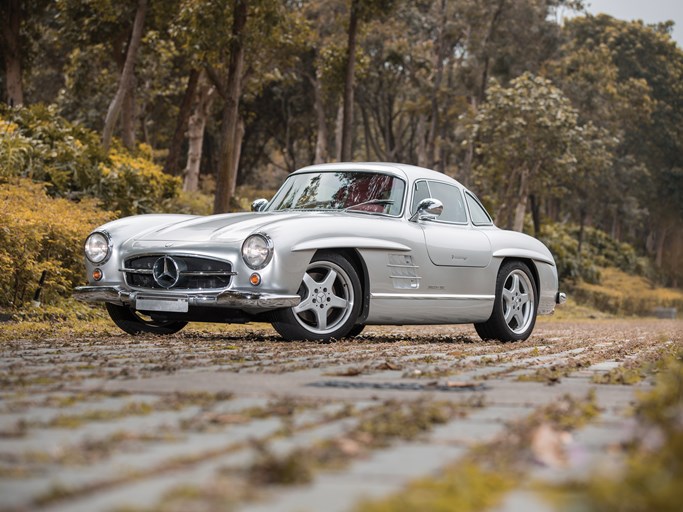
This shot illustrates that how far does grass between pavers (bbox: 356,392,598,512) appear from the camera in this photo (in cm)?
299

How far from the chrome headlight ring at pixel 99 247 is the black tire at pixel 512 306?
4048 millimetres

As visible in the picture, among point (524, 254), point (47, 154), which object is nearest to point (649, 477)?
point (524, 254)

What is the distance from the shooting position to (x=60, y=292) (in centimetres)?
1423

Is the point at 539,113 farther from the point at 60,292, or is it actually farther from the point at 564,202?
the point at 60,292

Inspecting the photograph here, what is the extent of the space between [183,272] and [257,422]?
565 centimetres

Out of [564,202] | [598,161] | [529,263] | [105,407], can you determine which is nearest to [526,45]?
[598,161]

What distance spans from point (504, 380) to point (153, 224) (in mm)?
5069

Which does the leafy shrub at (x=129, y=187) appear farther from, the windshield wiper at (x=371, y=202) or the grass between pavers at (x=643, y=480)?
the grass between pavers at (x=643, y=480)

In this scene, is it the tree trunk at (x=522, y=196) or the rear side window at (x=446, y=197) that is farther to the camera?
the tree trunk at (x=522, y=196)

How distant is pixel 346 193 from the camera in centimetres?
1158

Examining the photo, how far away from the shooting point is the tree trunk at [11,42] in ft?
99.1

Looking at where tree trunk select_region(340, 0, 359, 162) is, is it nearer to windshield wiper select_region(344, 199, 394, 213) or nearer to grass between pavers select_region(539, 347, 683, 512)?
windshield wiper select_region(344, 199, 394, 213)

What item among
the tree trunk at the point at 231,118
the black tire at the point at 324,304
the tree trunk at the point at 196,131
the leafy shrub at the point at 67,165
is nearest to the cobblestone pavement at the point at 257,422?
the black tire at the point at 324,304

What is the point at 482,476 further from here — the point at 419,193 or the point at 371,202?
the point at 419,193
